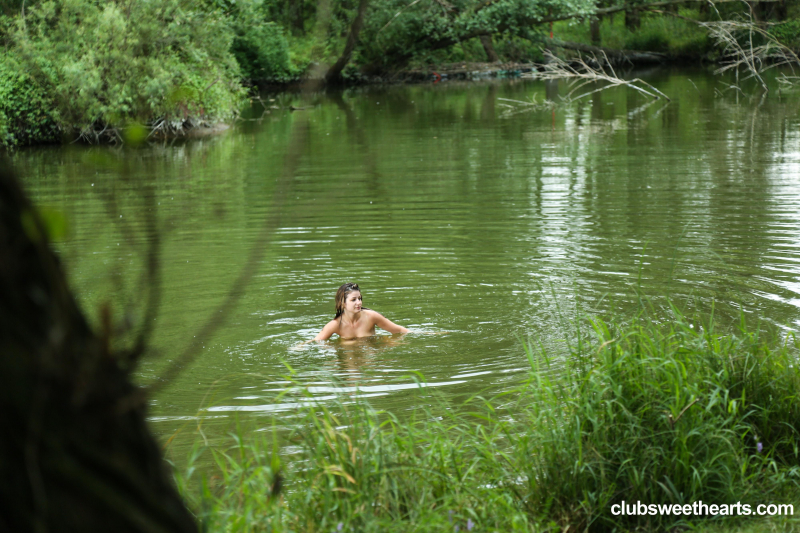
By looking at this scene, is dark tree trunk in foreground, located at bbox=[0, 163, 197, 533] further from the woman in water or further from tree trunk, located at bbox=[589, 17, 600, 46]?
tree trunk, located at bbox=[589, 17, 600, 46]

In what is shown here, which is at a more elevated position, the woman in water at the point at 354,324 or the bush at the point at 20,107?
the bush at the point at 20,107

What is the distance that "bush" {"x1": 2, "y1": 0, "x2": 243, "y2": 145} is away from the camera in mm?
24328

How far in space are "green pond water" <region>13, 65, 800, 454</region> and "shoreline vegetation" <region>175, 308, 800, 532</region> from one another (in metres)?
0.47

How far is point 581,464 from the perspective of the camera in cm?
430

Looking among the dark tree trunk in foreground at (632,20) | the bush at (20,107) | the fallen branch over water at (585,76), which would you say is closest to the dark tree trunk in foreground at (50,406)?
the fallen branch over water at (585,76)

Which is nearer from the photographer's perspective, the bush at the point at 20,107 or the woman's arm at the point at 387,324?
the woman's arm at the point at 387,324

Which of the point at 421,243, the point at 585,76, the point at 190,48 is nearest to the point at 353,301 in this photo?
the point at 421,243

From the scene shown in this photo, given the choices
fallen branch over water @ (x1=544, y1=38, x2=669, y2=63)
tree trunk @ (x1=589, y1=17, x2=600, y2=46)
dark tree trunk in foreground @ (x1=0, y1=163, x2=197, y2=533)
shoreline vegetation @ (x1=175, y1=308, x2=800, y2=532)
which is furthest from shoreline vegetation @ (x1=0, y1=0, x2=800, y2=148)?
dark tree trunk in foreground @ (x1=0, y1=163, x2=197, y2=533)

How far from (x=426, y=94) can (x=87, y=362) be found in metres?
40.1

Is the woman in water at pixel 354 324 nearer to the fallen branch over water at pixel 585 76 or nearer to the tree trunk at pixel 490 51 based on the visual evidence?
the fallen branch over water at pixel 585 76

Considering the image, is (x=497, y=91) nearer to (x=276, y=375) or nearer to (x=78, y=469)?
(x=276, y=375)

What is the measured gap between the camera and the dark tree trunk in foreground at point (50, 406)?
1860 mm

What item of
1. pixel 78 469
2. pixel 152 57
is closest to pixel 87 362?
pixel 78 469

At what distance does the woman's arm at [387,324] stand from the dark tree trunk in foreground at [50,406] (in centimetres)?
668
